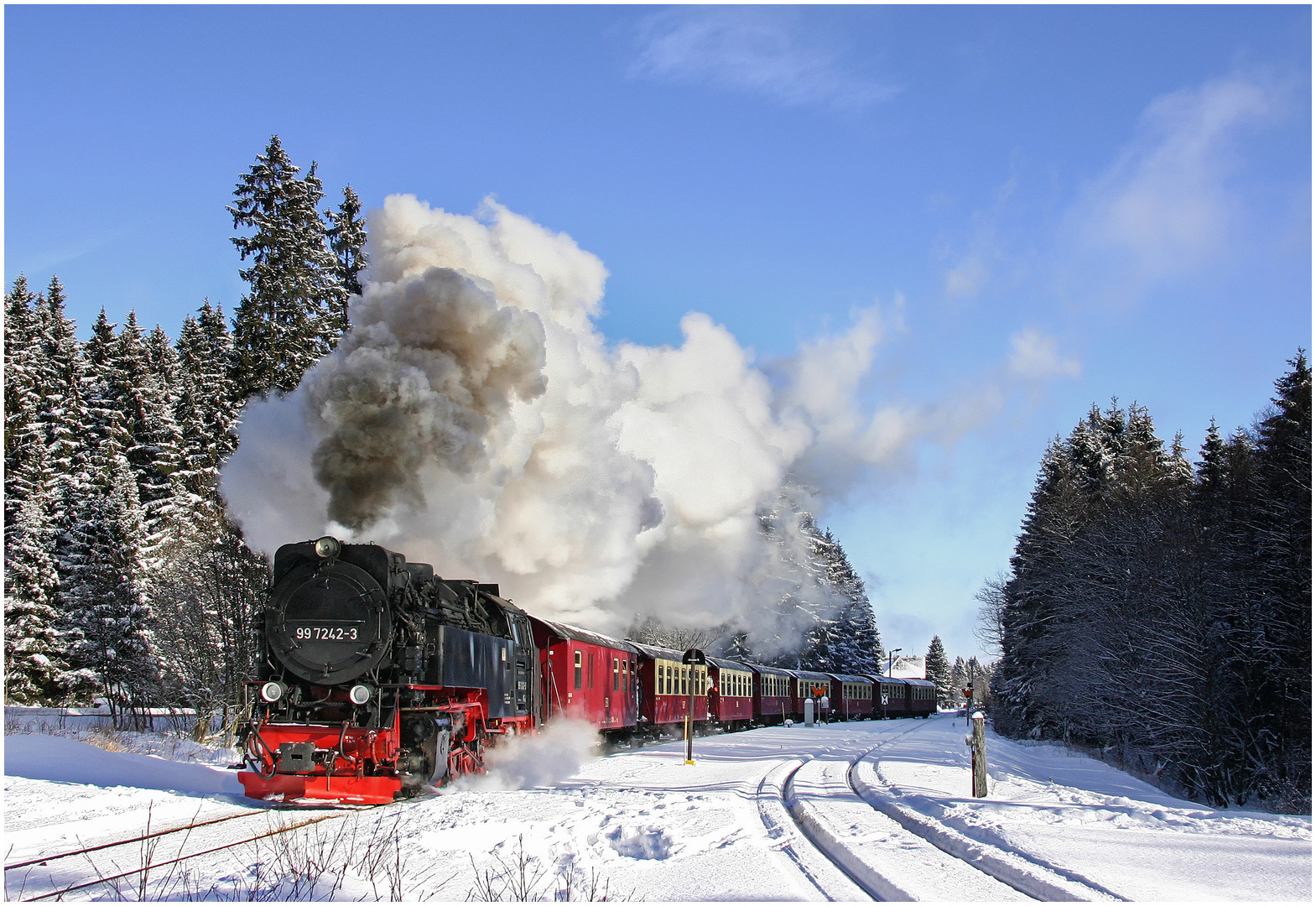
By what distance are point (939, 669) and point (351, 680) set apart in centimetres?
11622

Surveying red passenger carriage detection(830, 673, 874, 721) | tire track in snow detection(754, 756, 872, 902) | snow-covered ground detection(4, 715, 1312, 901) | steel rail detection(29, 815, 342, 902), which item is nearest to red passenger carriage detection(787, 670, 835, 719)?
red passenger carriage detection(830, 673, 874, 721)

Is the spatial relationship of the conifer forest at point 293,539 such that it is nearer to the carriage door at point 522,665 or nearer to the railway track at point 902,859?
the carriage door at point 522,665

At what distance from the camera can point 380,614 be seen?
10562 mm

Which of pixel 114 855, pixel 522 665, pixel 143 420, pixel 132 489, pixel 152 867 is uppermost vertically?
pixel 143 420

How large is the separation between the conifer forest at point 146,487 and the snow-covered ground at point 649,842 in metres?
9.56

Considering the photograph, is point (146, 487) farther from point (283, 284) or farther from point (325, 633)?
point (325, 633)

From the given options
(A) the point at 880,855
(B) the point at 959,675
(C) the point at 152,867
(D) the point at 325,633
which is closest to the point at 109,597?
(D) the point at 325,633

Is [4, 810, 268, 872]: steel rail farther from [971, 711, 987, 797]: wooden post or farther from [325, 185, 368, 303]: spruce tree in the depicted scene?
[325, 185, 368, 303]: spruce tree

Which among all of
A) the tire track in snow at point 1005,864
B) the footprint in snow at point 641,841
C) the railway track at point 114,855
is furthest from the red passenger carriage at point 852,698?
the railway track at point 114,855

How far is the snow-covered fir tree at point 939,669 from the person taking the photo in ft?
382

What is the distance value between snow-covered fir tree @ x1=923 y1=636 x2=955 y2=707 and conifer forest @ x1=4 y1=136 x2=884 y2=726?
320 feet

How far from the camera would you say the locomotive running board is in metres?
9.95

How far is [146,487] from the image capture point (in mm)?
35750

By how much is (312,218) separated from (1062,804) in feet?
92.7
